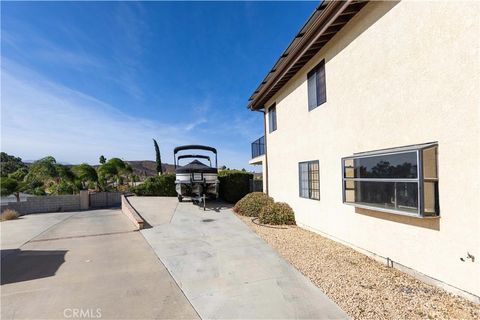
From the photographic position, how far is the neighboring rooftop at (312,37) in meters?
5.45

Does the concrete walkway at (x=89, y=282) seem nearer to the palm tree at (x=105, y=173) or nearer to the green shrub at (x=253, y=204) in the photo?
the green shrub at (x=253, y=204)

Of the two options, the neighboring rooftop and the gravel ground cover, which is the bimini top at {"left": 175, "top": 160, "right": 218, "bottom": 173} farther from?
the gravel ground cover

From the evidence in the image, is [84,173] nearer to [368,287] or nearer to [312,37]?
[312,37]

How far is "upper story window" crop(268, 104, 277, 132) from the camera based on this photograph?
10812 millimetres

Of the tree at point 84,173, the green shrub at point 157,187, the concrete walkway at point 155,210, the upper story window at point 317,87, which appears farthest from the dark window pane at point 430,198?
the tree at point 84,173

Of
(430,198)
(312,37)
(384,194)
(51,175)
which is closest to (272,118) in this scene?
(312,37)

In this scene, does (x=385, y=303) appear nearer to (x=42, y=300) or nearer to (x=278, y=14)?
(x=42, y=300)

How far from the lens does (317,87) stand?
7414 mm

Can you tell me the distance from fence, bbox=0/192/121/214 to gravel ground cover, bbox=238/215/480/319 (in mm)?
17503

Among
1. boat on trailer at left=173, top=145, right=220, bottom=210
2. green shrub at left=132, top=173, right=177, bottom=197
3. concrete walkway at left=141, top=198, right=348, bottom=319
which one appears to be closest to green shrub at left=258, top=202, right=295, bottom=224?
concrete walkway at left=141, top=198, right=348, bottom=319

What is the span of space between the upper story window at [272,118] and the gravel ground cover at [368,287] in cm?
630

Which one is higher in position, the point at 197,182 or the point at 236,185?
the point at 197,182

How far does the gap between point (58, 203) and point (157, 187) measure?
7523 millimetres

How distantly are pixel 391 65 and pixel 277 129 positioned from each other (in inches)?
237
